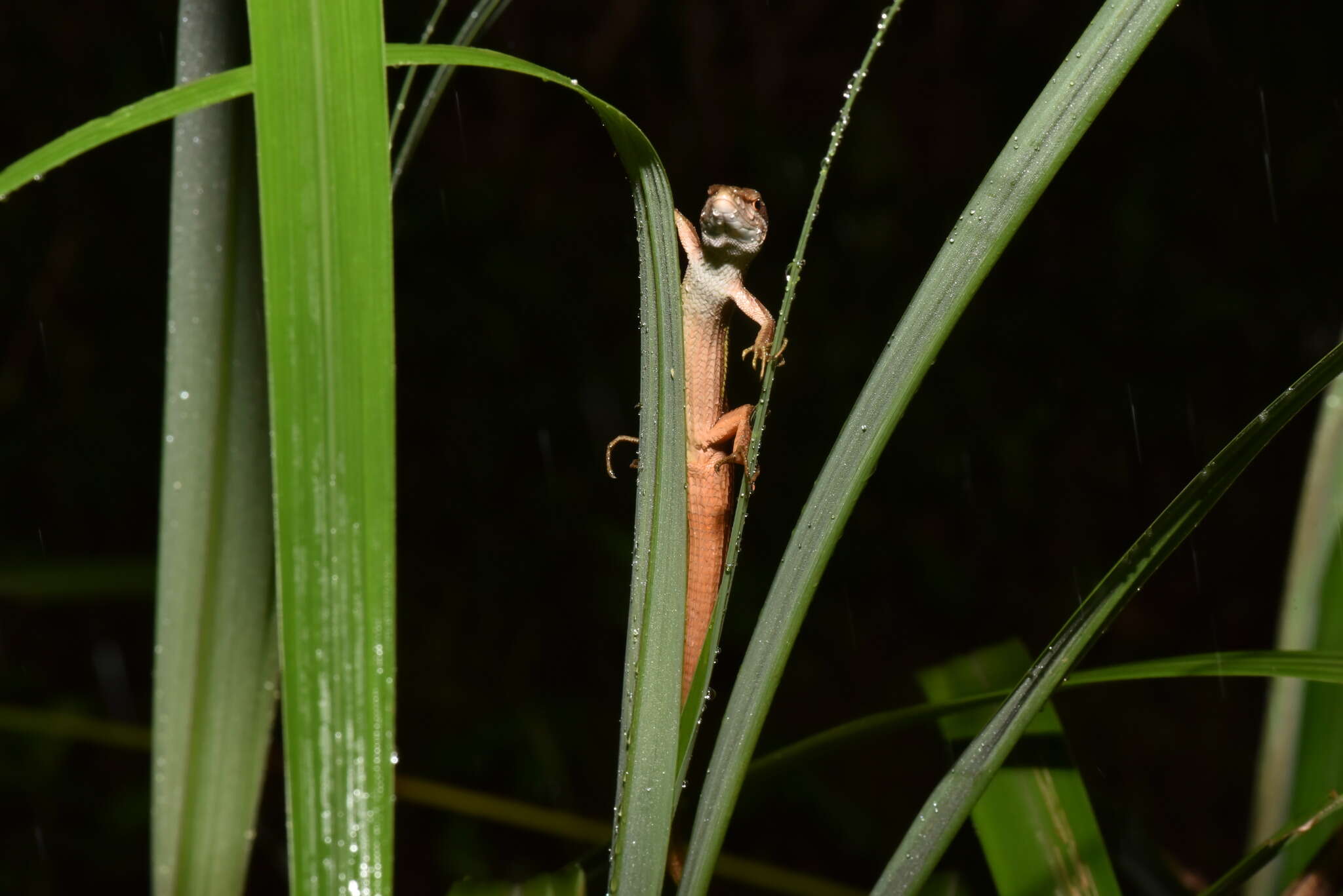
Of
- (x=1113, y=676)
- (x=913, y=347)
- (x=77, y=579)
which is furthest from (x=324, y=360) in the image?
(x=77, y=579)

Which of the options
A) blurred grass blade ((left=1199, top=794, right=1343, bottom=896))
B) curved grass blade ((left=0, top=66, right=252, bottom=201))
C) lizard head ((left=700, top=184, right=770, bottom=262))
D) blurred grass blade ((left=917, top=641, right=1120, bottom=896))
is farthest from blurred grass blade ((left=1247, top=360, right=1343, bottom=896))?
curved grass blade ((left=0, top=66, right=252, bottom=201))

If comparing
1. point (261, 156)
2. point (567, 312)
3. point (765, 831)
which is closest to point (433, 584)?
point (567, 312)

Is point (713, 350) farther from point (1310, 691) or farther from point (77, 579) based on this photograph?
point (77, 579)

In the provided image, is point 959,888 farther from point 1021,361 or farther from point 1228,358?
point 1228,358

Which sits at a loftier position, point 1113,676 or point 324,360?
point 324,360

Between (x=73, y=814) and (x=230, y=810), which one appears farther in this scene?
(x=73, y=814)

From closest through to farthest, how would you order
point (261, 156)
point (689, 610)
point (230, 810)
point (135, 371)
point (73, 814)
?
point (261, 156) → point (230, 810) → point (689, 610) → point (73, 814) → point (135, 371)

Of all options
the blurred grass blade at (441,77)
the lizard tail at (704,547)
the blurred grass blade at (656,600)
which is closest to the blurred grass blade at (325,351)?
the blurred grass blade at (656,600)
